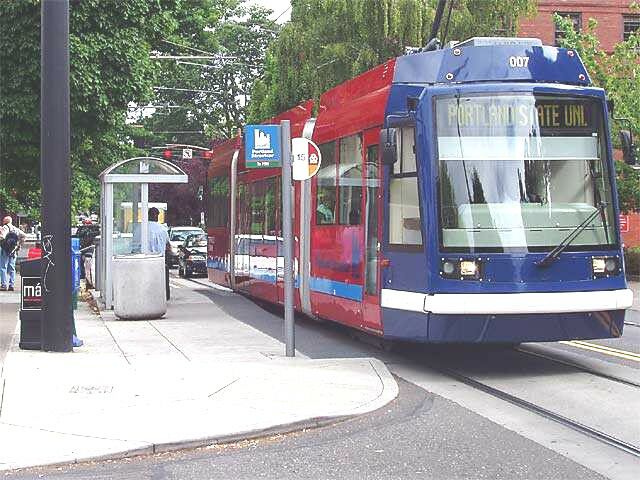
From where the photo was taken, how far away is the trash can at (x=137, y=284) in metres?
16.1

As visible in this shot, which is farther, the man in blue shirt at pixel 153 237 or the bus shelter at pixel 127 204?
the man in blue shirt at pixel 153 237

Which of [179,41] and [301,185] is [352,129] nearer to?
[301,185]

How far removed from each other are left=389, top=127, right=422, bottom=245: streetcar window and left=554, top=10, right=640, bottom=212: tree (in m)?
19.2

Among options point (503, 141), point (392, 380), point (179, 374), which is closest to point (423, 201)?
point (503, 141)

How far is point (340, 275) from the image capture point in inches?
488

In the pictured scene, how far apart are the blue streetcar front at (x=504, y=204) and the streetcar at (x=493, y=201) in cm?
1

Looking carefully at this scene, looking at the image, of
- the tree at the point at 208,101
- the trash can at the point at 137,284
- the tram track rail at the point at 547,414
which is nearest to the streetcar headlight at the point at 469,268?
the tram track rail at the point at 547,414

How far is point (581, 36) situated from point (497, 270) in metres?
24.0

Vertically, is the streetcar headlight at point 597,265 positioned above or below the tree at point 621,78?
below

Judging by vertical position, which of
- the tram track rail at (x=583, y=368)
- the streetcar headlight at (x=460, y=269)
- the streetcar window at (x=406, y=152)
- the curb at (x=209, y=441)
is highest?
the streetcar window at (x=406, y=152)

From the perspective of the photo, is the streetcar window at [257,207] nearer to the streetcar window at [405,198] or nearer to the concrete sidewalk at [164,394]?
the concrete sidewalk at [164,394]

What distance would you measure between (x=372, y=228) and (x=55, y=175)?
12.2 feet

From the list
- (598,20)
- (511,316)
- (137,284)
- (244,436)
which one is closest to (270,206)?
(137,284)

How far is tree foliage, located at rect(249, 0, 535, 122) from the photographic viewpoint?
30266mm
